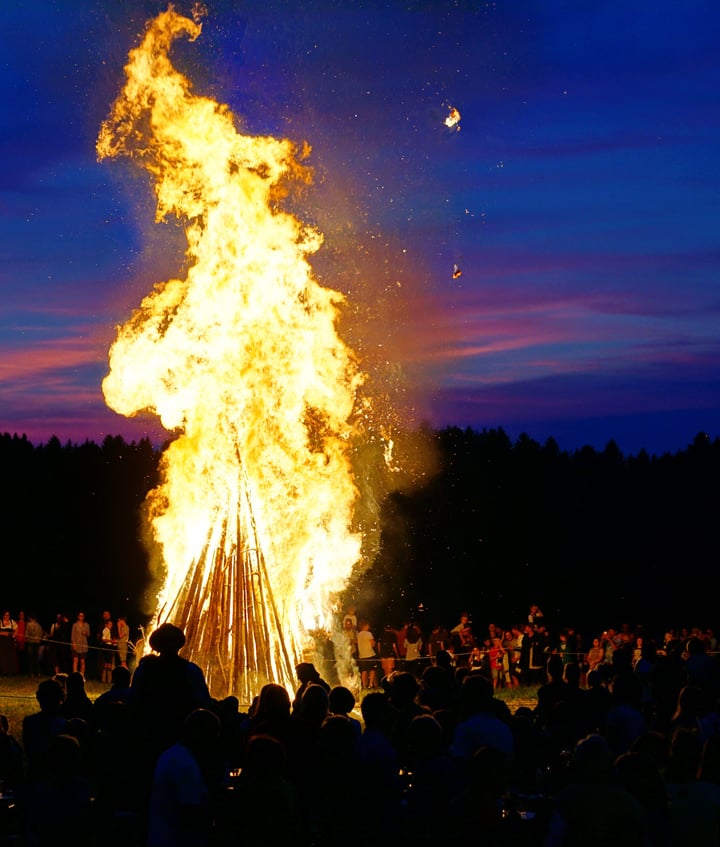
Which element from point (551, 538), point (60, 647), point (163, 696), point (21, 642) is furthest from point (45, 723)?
point (551, 538)

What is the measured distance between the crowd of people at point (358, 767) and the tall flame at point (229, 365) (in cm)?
561

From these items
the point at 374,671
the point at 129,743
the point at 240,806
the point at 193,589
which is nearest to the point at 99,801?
the point at 129,743

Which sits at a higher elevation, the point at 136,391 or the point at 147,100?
the point at 147,100

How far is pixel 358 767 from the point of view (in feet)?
25.3

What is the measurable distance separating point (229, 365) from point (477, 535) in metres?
20.5

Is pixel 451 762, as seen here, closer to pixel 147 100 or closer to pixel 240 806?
pixel 240 806

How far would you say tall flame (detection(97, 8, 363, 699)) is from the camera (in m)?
16.7

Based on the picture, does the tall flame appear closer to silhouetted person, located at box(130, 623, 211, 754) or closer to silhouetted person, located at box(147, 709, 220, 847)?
silhouetted person, located at box(130, 623, 211, 754)

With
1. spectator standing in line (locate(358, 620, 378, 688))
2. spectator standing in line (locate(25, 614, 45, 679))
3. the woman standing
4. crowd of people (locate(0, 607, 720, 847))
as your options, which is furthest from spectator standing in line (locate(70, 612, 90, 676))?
crowd of people (locate(0, 607, 720, 847))

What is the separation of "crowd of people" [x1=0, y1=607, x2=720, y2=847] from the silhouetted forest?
2401 cm

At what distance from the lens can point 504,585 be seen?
36.3 metres

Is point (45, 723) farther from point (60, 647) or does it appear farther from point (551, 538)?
point (551, 538)

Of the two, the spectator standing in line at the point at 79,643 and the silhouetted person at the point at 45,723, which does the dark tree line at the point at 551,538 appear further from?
the silhouetted person at the point at 45,723

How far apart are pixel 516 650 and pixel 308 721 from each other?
712 inches
